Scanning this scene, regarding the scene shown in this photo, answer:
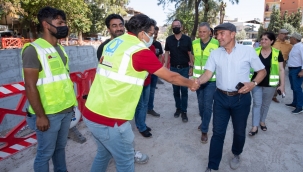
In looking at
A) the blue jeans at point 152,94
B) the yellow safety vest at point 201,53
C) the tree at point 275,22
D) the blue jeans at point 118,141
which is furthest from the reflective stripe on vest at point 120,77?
the tree at point 275,22

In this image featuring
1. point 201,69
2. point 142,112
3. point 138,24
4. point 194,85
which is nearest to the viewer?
point 138,24

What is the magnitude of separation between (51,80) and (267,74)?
3.58 metres

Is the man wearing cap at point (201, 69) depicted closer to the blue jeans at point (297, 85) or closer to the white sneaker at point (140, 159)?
the white sneaker at point (140, 159)

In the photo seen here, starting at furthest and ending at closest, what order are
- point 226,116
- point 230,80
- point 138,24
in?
point 226,116 < point 230,80 < point 138,24

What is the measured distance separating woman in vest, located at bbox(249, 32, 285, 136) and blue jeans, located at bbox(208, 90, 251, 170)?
1.39m

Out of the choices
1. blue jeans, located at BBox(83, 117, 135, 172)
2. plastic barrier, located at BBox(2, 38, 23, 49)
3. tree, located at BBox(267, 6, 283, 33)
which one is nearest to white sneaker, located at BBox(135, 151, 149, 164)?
blue jeans, located at BBox(83, 117, 135, 172)

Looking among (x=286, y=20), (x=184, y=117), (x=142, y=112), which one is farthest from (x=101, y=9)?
(x=142, y=112)

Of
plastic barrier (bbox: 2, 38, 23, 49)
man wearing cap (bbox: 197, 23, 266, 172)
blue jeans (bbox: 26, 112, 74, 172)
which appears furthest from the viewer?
plastic barrier (bbox: 2, 38, 23, 49)

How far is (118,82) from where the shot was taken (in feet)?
5.65

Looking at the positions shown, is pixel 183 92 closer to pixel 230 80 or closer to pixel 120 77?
pixel 230 80

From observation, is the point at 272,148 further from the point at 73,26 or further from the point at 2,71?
the point at 73,26

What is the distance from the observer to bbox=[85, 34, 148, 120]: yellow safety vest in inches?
67.4

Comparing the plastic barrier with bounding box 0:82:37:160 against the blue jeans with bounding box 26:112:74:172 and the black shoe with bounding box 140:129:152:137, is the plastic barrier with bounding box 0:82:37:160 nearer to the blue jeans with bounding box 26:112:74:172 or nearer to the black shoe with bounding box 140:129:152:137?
the blue jeans with bounding box 26:112:74:172

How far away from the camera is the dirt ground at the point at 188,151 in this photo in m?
3.03
